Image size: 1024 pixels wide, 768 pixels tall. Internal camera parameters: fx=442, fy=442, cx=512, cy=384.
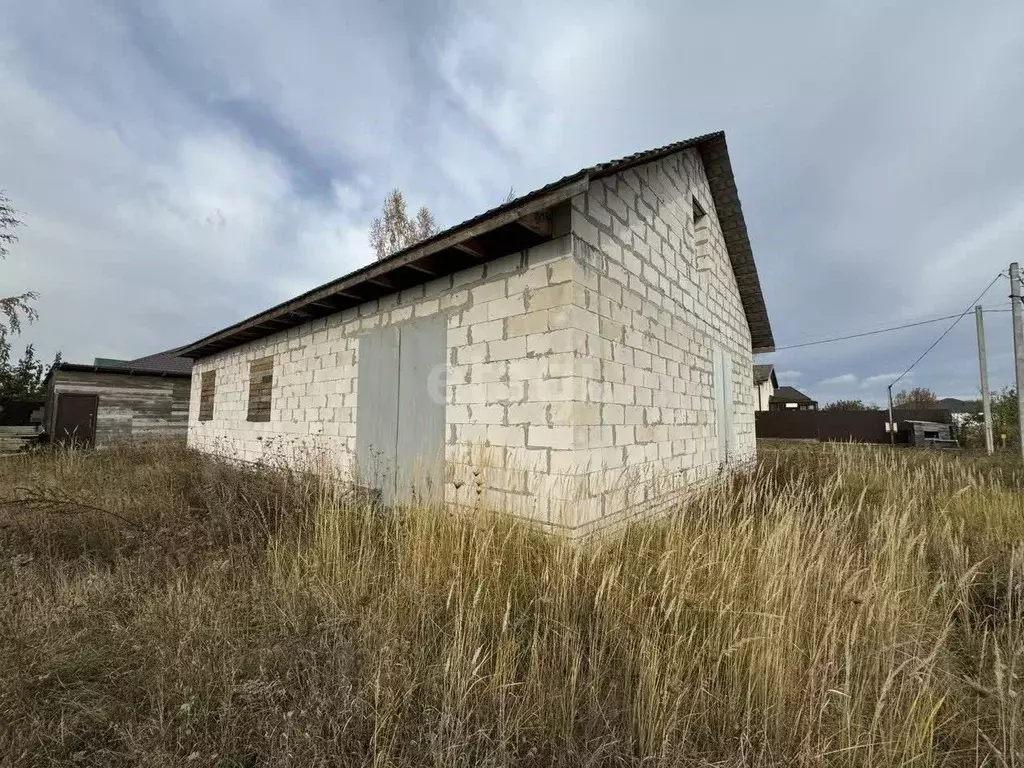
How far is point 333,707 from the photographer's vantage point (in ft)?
6.43

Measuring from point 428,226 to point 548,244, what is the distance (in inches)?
634

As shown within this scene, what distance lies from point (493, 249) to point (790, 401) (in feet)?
168

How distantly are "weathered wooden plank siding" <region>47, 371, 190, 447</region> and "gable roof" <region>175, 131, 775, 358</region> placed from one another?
6178mm

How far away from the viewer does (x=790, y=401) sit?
46281 millimetres

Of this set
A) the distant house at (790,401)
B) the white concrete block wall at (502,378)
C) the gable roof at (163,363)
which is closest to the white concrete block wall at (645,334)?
the white concrete block wall at (502,378)

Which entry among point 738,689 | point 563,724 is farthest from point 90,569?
point 738,689

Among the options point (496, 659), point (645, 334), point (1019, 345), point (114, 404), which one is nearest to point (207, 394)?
point (114, 404)

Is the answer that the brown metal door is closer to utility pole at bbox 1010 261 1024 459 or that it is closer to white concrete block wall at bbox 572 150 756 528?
white concrete block wall at bbox 572 150 756 528

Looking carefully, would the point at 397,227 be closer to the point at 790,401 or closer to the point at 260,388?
the point at 260,388

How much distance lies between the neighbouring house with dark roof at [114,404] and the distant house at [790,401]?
149ft

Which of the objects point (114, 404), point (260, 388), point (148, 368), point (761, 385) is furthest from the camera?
point (761, 385)

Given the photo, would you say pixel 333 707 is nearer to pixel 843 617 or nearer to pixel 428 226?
pixel 843 617

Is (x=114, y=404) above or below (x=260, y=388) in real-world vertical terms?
below

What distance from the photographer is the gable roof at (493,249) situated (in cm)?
389
